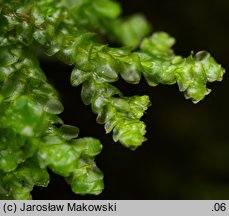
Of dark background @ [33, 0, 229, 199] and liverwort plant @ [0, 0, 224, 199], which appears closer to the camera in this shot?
liverwort plant @ [0, 0, 224, 199]

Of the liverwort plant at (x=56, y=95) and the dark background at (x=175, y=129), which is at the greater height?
the liverwort plant at (x=56, y=95)

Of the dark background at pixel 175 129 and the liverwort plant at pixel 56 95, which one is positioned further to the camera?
the dark background at pixel 175 129

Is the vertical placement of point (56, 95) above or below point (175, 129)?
above

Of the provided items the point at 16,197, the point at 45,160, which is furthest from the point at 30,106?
the point at 16,197

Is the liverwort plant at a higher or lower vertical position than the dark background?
higher

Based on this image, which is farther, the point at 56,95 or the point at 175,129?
the point at 175,129
